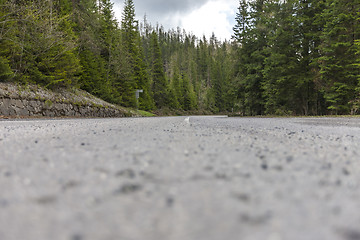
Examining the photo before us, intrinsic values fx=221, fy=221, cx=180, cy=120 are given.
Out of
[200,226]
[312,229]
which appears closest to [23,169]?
[200,226]

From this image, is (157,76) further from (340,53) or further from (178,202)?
(178,202)

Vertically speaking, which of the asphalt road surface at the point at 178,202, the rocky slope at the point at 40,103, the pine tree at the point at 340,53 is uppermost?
the pine tree at the point at 340,53

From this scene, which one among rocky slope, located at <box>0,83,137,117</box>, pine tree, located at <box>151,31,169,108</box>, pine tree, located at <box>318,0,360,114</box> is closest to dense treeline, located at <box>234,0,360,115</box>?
pine tree, located at <box>318,0,360,114</box>

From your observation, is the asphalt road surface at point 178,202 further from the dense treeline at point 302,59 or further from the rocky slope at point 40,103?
the dense treeline at point 302,59

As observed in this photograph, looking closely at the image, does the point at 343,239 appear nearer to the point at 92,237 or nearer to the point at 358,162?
the point at 92,237

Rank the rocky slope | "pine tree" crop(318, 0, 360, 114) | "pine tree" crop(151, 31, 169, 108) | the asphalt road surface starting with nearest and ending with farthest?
the asphalt road surface → the rocky slope → "pine tree" crop(318, 0, 360, 114) → "pine tree" crop(151, 31, 169, 108)

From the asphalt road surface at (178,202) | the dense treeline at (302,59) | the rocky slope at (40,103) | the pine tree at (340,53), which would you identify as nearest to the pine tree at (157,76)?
the dense treeline at (302,59)

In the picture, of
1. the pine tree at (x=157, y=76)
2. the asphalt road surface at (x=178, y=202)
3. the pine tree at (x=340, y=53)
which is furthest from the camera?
the pine tree at (x=157, y=76)

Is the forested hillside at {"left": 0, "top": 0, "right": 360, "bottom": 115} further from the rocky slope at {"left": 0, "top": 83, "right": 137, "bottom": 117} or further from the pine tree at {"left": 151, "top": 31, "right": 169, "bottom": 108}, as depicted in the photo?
the pine tree at {"left": 151, "top": 31, "right": 169, "bottom": 108}

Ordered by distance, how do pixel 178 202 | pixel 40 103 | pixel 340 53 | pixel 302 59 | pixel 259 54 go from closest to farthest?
pixel 178 202
pixel 40 103
pixel 340 53
pixel 302 59
pixel 259 54

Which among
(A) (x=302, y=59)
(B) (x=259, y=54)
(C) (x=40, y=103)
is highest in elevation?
(B) (x=259, y=54)

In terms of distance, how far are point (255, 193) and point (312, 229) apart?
243mm

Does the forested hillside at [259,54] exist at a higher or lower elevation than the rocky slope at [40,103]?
higher

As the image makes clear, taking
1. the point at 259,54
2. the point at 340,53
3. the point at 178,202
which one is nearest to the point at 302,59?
the point at 340,53
